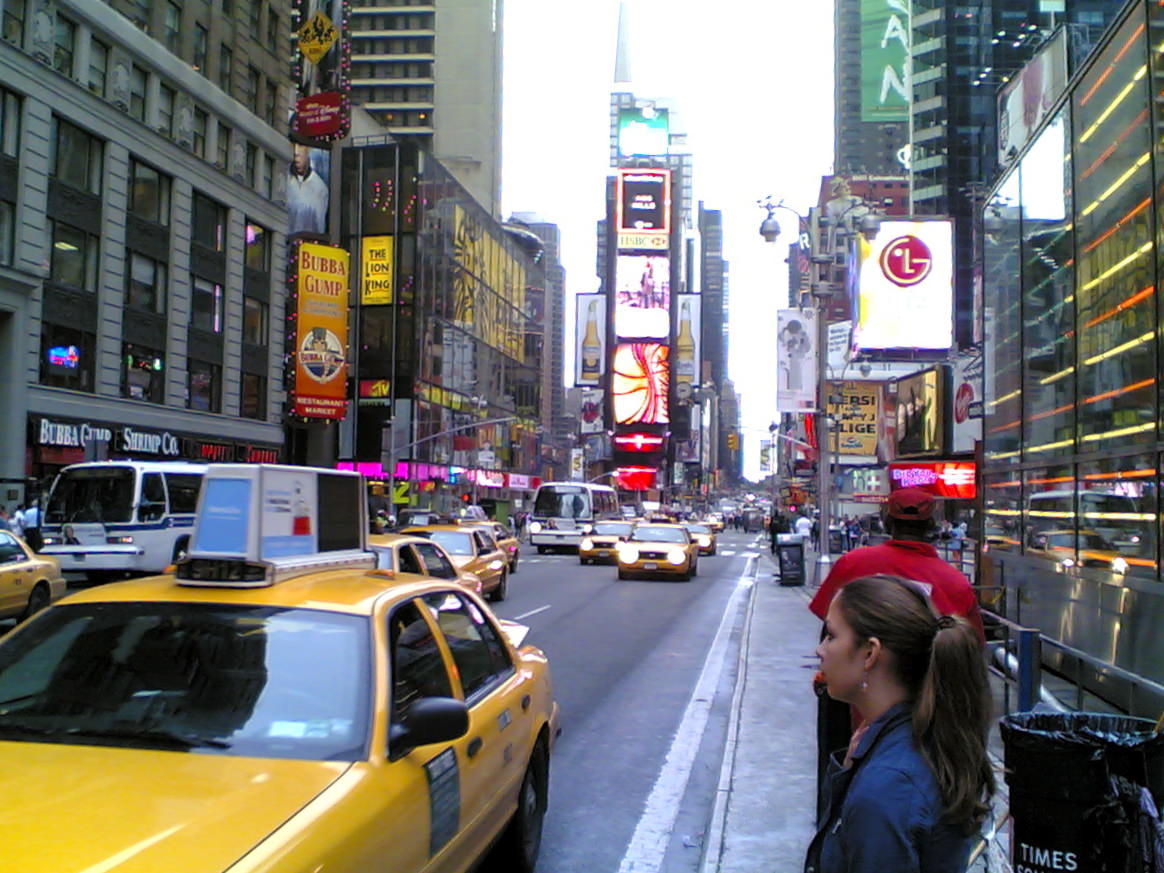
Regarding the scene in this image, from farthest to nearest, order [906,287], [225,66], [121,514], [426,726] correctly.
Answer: [225,66] → [906,287] → [121,514] → [426,726]

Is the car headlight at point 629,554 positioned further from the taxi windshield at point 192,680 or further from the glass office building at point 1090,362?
the taxi windshield at point 192,680

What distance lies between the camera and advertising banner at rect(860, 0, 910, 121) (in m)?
105

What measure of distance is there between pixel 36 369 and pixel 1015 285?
30751 millimetres

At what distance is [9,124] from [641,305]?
309ft

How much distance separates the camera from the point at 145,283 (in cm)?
4081

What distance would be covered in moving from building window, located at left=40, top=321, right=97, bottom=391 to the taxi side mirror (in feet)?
116

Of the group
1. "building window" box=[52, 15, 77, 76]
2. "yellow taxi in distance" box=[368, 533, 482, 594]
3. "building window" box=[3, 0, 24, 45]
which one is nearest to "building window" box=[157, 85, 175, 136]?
"building window" box=[52, 15, 77, 76]

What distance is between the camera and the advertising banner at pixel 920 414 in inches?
1585

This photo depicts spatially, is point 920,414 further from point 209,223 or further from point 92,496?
point 92,496

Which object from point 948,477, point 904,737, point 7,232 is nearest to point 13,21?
point 7,232

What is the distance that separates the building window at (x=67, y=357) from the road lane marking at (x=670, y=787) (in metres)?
29.1

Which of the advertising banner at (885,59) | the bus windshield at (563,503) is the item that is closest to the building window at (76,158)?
the bus windshield at (563,503)

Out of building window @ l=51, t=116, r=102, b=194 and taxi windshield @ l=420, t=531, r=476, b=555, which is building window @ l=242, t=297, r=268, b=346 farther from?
taxi windshield @ l=420, t=531, r=476, b=555

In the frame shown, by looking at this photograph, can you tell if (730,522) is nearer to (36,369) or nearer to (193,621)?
(36,369)
